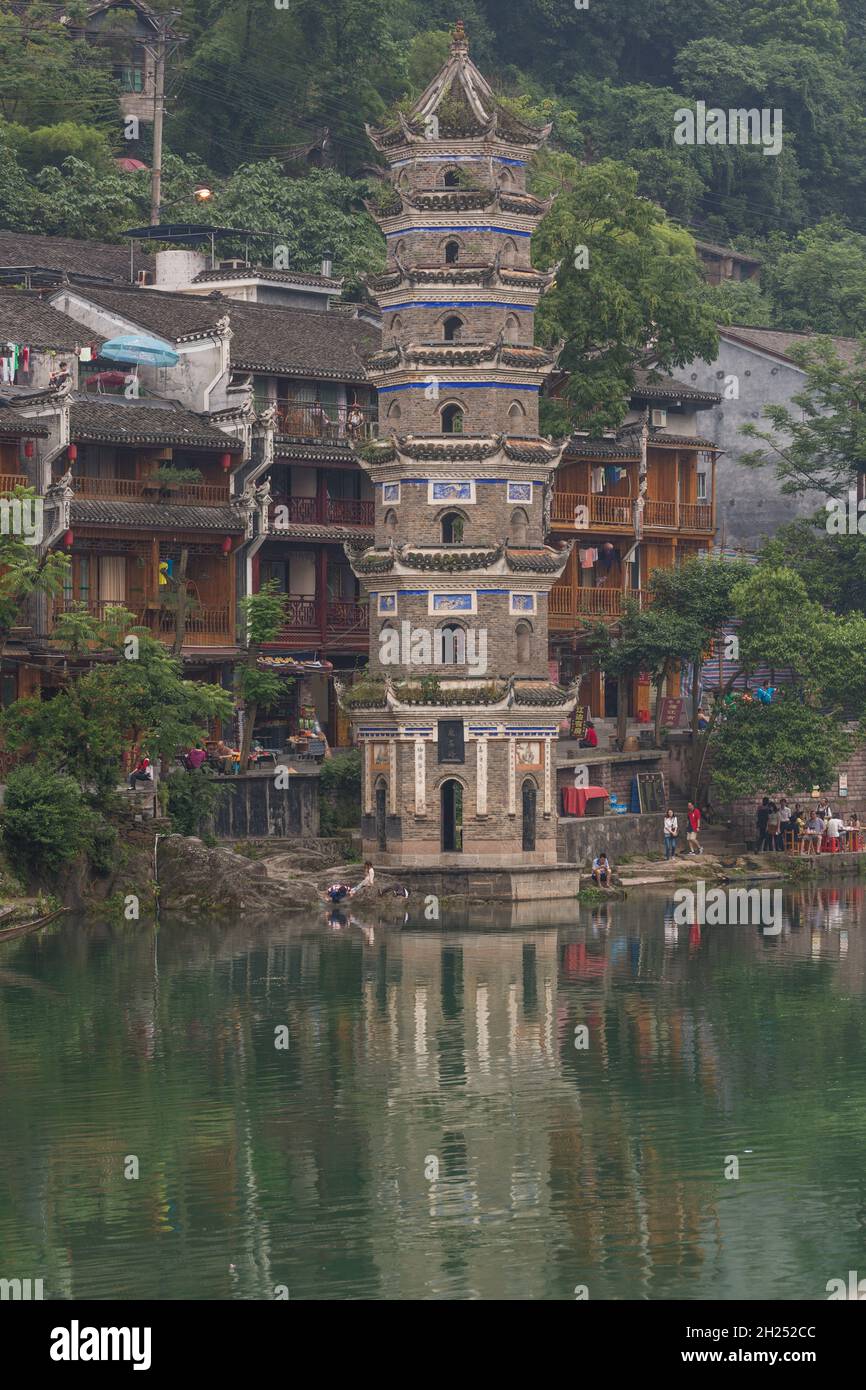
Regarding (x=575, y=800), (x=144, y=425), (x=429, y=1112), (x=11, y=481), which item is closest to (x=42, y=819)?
(x=11, y=481)

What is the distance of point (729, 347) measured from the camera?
327 ft

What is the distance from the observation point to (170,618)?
3100 inches

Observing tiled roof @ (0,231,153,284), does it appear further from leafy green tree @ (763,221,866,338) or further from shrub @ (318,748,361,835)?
leafy green tree @ (763,221,866,338)

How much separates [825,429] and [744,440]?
7345 millimetres

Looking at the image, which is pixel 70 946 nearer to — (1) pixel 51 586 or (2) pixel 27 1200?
(1) pixel 51 586

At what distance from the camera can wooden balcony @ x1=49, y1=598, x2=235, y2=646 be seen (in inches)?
3007

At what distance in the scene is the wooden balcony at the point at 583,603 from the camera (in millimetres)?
88312

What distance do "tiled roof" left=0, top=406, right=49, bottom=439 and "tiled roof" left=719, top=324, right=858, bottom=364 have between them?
3268 cm

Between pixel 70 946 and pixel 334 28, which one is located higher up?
pixel 334 28

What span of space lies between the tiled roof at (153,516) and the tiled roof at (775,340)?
2625 centimetres

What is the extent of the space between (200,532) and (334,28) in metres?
35.7

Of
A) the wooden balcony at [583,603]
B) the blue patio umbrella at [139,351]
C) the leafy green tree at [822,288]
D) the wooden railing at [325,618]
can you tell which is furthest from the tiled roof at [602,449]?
the leafy green tree at [822,288]

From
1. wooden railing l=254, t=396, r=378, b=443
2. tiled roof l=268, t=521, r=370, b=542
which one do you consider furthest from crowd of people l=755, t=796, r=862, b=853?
wooden railing l=254, t=396, r=378, b=443
